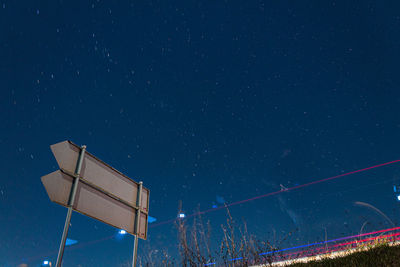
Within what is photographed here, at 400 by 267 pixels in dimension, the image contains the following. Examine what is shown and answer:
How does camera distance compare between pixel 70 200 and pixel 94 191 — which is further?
pixel 94 191

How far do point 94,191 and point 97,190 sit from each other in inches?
3.6

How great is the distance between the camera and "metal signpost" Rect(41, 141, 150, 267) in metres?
3.40

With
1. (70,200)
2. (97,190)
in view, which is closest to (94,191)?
(97,190)

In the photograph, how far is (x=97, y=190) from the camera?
4266mm

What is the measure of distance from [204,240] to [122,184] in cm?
677

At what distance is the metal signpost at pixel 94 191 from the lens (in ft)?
11.1

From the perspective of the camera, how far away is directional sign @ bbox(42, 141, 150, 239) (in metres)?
3.40

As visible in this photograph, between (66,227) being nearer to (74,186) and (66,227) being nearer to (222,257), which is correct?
(74,186)

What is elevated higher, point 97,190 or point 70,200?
point 97,190

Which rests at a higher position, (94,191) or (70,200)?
(94,191)

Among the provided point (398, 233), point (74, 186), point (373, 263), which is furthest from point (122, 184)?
point (398, 233)

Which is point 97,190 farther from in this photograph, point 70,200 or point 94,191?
point 70,200

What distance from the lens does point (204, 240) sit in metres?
10.7

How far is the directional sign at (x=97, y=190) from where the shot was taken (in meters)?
3.40
